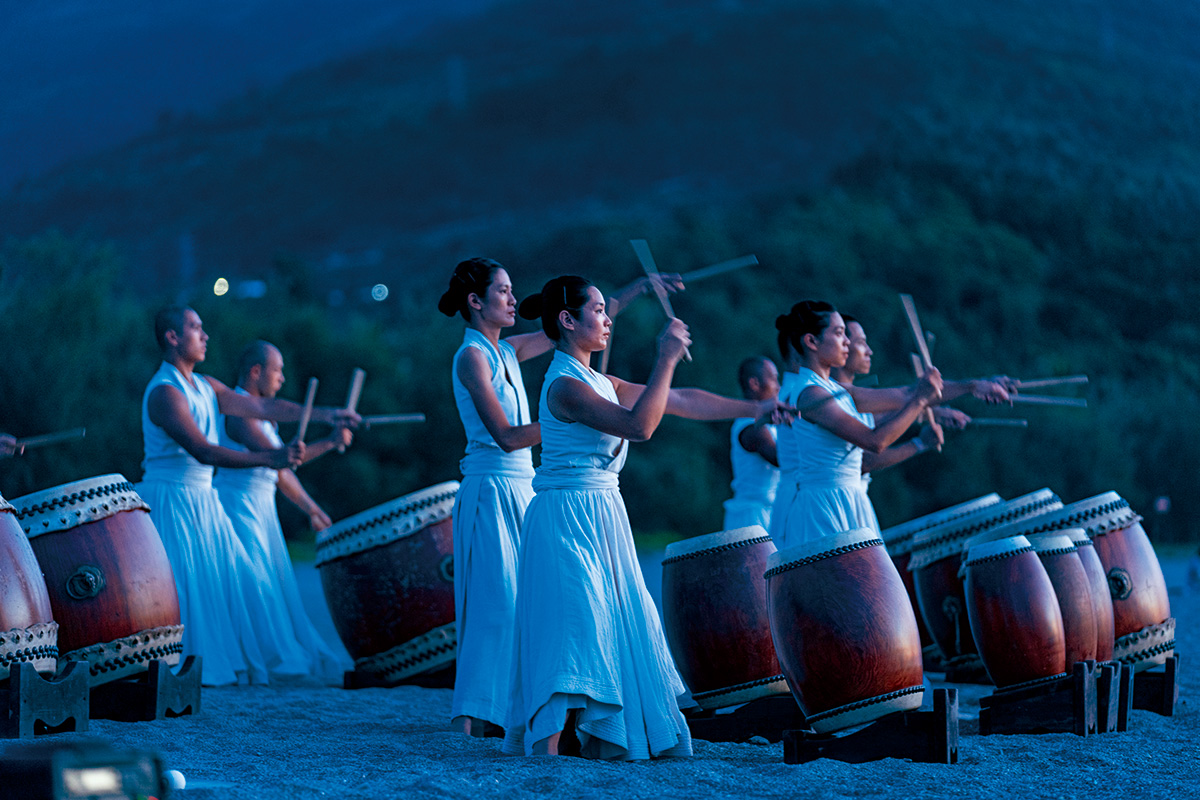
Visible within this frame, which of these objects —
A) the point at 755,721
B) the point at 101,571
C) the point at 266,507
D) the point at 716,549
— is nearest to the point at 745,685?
the point at 755,721

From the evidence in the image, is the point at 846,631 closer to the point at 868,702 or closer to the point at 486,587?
the point at 868,702

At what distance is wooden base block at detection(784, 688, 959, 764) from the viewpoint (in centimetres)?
365

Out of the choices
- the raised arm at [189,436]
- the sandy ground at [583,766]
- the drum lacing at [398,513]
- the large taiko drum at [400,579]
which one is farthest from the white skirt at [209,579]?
Answer: the sandy ground at [583,766]

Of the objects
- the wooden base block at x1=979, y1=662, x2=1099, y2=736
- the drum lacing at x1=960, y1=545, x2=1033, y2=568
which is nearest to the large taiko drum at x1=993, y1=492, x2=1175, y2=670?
the drum lacing at x1=960, y1=545, x2=1033, y2=568

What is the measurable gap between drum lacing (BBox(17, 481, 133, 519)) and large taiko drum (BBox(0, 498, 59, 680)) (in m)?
0.25

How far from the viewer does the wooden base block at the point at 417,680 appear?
559 centimetres

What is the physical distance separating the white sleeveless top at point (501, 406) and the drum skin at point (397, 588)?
3.21 feet

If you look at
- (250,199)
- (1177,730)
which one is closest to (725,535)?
(1177,730)

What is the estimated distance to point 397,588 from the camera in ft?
17.7

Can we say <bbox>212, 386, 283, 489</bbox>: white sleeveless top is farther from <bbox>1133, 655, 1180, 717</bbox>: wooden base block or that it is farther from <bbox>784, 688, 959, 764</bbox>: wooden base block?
<bbox>1133, 655, 1180, 717</bbox>: wooden base block

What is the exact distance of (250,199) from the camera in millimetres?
51281

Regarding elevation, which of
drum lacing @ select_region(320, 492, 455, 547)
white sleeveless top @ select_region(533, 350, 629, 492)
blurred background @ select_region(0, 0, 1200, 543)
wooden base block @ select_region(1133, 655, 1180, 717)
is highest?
blurred background @ select_region(0, 0, 1200, 543)

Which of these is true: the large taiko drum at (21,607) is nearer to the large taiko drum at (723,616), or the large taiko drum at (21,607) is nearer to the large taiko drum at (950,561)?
the large taiko drum at (723,616)

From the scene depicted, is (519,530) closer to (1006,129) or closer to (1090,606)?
(1090,606)
